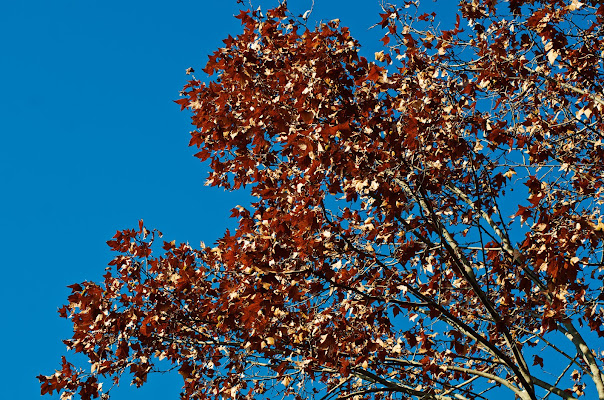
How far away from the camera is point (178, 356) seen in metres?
8.09

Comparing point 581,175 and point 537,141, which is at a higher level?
point 537,141

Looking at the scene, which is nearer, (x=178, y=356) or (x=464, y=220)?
(x=178, y=356)

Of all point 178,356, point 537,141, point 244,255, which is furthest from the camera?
point 537,141

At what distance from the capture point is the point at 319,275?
272 inches

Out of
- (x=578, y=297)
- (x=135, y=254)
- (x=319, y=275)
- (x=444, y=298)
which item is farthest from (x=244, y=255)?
(x=578, y=297)

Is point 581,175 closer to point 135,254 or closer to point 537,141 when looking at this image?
point 537,141

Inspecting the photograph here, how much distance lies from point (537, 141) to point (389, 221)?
3.45 meters

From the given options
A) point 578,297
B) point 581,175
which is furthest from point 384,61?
point 578,297

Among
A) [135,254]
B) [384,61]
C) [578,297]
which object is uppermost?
[384,61]

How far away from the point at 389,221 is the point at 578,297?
8.27 ft

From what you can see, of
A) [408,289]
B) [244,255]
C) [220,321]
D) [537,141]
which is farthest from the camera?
[537,141]

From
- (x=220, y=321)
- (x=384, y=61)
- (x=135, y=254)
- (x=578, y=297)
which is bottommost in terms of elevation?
(x=578, y=297)

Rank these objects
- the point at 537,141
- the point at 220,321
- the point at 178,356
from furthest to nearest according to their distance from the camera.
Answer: the point at 537,141, the point at 178,356, the point at 220,321

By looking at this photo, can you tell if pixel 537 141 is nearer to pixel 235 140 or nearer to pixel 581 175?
pixel 581 175
